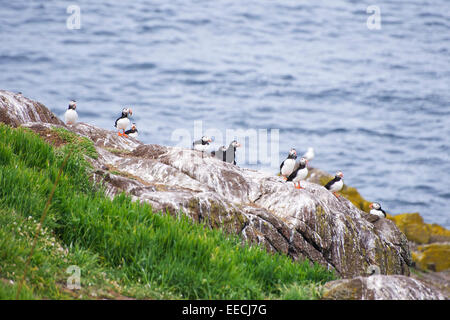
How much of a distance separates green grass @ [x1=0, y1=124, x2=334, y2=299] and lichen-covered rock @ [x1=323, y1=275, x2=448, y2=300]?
1.10ft

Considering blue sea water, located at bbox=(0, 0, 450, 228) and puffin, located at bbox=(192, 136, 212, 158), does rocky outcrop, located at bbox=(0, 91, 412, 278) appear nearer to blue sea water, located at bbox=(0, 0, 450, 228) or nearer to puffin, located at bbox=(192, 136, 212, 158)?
puffin, located at bbox=(192, 136, 212, 158)

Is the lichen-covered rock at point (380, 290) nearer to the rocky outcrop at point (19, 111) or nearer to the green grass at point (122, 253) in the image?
the green grass at point (122, 253)

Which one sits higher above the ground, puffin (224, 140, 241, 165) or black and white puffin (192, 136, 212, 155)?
black and white puffin (192, 136, 212, 155)

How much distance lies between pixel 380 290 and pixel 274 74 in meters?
70.1

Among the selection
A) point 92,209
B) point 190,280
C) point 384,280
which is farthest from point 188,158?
point 384,280

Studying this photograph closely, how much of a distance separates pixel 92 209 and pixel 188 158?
3.84 metres

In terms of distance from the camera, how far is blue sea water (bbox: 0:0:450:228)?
50.7 metres

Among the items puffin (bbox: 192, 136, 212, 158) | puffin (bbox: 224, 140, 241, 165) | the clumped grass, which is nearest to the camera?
the clumped grass

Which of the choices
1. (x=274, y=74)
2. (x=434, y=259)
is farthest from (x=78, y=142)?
(x=274, y=74)

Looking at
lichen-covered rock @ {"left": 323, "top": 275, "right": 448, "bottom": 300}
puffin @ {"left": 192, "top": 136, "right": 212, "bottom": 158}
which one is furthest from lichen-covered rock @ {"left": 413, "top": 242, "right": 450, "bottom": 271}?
lichen-covered rock @ {"left": 323, "top": 275, "right": 448, "bottom": 300}

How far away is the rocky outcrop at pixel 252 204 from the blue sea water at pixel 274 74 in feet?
→ 87.9

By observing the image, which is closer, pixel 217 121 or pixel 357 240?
pixel 357 240
